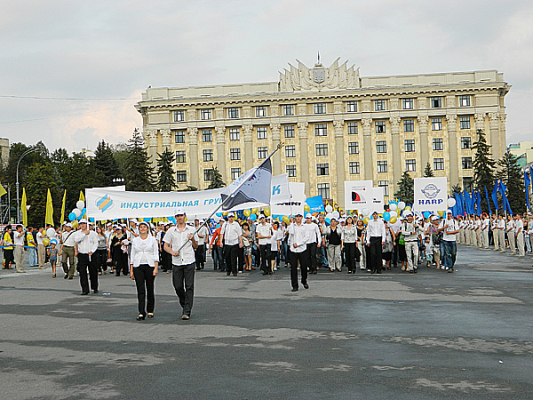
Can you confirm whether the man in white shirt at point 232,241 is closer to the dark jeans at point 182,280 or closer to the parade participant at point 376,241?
the parade participant at point 376,241

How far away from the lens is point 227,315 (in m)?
11.8

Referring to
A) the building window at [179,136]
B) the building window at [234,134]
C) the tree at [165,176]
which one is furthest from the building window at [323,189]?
the tree at [165,176]

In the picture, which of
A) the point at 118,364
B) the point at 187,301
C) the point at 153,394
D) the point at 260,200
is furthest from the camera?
the point at 260,200

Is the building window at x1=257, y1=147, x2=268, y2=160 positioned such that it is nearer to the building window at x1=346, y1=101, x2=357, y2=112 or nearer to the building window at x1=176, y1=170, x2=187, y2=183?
the building window at x1=176, y1=170, x2=187, y2=183

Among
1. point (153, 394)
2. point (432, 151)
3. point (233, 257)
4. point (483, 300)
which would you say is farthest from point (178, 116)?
point (153, 394)

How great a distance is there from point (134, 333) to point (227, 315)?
2211mm

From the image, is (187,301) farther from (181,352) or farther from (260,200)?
(260,200)

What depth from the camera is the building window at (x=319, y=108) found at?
9362 centimetres

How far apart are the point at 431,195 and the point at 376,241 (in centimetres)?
851

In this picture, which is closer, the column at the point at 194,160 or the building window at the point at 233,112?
the building window at the point at 233,112

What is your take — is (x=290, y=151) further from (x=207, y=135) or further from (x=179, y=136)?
(x=179, y=136)

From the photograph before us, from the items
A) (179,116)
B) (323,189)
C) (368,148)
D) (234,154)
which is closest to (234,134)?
(234,154)

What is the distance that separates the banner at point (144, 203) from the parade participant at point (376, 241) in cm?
557

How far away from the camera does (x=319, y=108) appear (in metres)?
93.7
